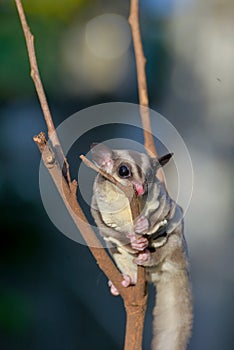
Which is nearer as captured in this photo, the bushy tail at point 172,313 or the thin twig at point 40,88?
the thin twig at point 40,88

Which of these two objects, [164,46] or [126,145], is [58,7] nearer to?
[164,46]

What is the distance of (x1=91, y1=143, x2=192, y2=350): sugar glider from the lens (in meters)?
0.74

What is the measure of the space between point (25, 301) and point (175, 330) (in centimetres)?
136

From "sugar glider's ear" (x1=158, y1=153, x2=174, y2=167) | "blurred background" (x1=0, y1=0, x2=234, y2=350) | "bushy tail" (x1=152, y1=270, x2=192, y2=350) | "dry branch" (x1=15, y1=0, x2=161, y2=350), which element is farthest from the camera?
"blurred background" (x1=0, y1=0, x2=234, y2=350)

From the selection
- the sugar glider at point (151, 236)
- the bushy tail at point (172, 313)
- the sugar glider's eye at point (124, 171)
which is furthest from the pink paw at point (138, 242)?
the bushy tail at point (172, 313)

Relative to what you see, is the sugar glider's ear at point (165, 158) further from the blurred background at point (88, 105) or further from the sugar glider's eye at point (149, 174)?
the blurred background at point (88, 105)

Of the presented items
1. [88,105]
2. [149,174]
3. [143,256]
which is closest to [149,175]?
[149,174]

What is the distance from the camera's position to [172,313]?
944mm

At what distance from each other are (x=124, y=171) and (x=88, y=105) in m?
1.48

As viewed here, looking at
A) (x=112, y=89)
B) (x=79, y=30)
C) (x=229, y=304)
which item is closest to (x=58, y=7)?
(x=79, y=30)

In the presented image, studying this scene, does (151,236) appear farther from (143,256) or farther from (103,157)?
(103,157)

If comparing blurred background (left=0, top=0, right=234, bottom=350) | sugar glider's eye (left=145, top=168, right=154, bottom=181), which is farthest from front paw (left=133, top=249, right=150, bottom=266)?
blurred background (left=0, top=0, right=234, bottom=350)

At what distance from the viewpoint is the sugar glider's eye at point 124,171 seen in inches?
26.6

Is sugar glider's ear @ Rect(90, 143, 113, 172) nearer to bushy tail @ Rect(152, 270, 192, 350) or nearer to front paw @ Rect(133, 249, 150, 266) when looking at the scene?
front paw @ Rect(133, 249, 150, 266)
